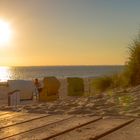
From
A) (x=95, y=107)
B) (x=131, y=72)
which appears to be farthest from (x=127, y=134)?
(x=131, y=72)

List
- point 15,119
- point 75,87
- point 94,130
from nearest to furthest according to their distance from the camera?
point 94,130
point 15,119
point 75,87

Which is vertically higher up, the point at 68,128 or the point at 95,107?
the point at 68,128

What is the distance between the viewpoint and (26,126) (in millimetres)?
3344

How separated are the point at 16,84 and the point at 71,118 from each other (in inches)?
339

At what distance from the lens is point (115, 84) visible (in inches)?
499

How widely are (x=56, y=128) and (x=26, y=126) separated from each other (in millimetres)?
319

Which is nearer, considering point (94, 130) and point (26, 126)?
point (94, 130)

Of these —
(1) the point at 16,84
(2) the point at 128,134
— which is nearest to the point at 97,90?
(1) the point at 16,84

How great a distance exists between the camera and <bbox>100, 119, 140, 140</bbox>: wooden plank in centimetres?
275

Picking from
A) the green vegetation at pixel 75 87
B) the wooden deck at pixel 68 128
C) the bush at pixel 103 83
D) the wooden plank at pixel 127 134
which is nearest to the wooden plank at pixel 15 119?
the wooden deck at pixel 68 128

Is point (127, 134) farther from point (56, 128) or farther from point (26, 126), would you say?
point (26, 126)

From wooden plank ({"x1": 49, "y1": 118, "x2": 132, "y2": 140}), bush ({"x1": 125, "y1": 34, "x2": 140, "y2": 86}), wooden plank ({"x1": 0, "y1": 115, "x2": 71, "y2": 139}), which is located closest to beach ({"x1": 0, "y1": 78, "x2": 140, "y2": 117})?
wooden plank ({"x1": 49, "y1": 118, "x2": 132, "y2": 140})

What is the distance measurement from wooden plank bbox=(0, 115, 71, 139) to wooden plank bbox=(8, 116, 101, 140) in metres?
0.10

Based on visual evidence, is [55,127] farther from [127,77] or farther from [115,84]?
[115,84]
